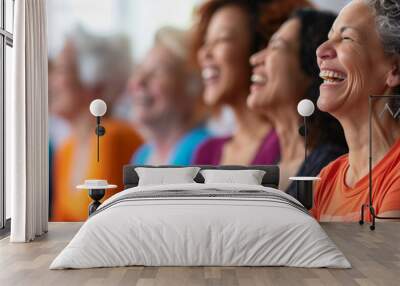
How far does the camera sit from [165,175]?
24.2 ft

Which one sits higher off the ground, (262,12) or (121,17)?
(262,12)

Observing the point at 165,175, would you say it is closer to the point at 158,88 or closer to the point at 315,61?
the point at 158,88

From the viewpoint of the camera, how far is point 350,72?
7.80 m

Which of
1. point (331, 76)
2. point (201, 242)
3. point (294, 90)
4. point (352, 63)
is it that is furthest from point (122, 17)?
point (201, 242)

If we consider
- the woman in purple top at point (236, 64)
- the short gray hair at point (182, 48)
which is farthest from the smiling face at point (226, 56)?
the short gray hair at point (182, 48)

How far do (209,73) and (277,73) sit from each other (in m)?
0.90

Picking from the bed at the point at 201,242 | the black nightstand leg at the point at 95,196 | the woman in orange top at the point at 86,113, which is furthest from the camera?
the woman in orange top at the point at 86,113

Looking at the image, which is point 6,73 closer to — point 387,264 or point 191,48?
point 191,48

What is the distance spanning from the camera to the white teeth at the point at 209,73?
26.3ft

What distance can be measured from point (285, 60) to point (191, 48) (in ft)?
4.11

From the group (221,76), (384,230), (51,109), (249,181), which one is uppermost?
(221,76)

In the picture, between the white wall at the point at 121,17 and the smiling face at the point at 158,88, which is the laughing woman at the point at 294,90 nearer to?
the smiling face at the point at 158,88

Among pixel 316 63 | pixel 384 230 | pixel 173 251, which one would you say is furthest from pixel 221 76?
pixel 173 251

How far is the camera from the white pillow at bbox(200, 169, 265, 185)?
7281 mm
